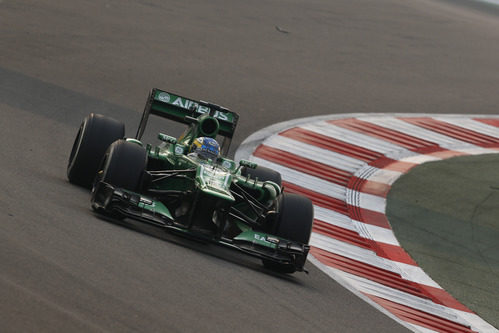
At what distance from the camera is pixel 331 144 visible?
15.9 meters

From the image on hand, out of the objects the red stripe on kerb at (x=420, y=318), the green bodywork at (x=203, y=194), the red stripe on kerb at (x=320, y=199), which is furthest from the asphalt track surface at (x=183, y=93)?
the red stripe on kerb at (x=320, y=199)

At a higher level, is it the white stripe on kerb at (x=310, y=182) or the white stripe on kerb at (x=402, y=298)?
the white stripe on kerb at (x=310, y=182)

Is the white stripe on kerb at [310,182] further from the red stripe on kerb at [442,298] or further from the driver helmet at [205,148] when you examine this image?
the driver helmet at [205,148]

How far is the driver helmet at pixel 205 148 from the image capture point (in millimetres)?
10070

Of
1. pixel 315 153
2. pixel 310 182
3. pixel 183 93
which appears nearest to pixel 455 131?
pixel 315 153

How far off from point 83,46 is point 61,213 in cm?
1053

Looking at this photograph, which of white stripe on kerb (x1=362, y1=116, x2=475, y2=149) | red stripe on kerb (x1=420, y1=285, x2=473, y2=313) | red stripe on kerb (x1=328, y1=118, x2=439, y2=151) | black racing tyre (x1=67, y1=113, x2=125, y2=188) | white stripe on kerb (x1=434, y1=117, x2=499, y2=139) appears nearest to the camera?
red stripe on kerb (x1=420, y1=285, x2=473, y2=313)

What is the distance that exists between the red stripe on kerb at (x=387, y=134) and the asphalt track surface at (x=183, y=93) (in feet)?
2.07

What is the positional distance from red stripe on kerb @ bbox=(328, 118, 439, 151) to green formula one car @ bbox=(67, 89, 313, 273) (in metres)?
6.08

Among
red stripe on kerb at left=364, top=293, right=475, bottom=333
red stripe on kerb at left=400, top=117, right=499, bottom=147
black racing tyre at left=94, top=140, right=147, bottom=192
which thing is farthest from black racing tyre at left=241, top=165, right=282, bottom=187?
red stripe on kerb at left=400, top=117, right=499, bottom=147

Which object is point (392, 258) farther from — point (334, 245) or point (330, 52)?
point (330, 52)

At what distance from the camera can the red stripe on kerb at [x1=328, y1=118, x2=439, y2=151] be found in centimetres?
1667

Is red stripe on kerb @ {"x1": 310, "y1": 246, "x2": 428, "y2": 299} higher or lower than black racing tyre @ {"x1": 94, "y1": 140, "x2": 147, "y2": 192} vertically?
lower

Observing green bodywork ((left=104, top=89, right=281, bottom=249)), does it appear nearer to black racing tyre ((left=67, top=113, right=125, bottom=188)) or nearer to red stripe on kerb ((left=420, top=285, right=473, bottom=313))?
black racing tyre ((left=67, top=113, right=125, bottom=188))
